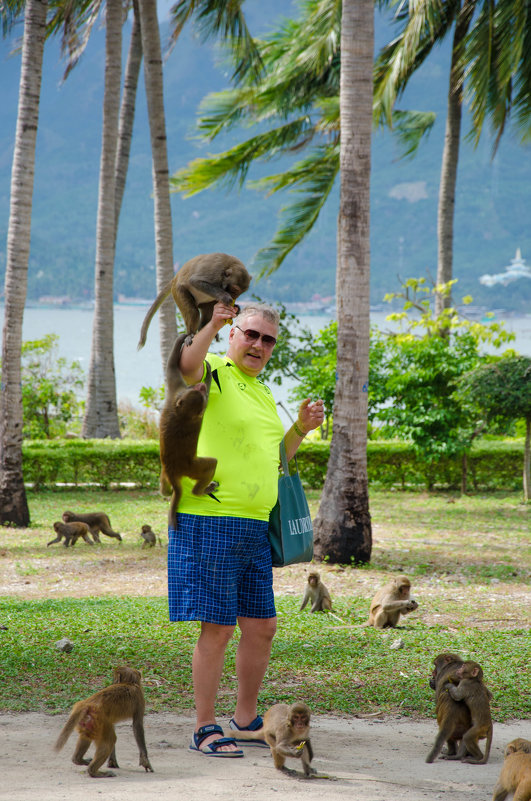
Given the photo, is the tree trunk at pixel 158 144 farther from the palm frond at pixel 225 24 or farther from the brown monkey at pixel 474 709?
the brown monkey at pixel 474 709

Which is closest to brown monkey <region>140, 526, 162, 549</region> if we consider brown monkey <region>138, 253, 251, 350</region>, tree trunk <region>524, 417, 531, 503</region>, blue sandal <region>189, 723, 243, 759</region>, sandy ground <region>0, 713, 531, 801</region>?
sandy ground <region>0, 713, 531, 801</region>

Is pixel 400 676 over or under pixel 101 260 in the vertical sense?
under

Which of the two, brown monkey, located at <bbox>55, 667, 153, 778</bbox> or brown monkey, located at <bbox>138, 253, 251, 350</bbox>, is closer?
brown monkey, located at <bbox>138, 253, 251, 350</bbox>

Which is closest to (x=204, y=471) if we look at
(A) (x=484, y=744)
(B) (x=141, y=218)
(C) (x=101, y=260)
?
(A) (x=484, y=744)

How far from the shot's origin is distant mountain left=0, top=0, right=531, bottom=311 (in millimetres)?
85188

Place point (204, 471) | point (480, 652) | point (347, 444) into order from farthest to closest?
point (347, 444) < point (480, 652) < point (204, 471)

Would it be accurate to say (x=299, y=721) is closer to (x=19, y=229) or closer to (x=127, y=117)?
(x=19, y=229)

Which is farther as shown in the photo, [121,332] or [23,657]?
[121,332]

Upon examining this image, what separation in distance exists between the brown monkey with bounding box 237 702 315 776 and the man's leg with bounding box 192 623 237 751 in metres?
0.20

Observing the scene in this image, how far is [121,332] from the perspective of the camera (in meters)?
184

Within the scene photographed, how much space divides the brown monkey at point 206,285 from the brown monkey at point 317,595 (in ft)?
11.5

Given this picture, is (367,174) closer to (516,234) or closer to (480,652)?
(480,652)

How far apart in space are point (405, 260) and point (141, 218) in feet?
112

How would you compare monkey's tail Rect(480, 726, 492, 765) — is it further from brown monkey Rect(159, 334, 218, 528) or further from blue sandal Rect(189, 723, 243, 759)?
brown monkey Rect(159, 334, 218, 528)
